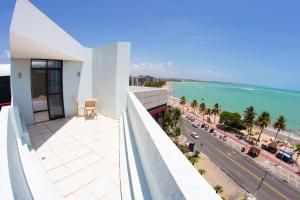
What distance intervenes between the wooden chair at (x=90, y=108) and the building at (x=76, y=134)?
39cm

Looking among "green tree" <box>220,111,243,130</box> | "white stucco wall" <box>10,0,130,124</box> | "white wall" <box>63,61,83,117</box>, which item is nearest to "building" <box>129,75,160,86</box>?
"green tree" <box>220,111,243,130</box>

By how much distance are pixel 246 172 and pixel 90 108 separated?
913 inches

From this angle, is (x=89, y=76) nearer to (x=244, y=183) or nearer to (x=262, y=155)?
(x=244, y=183)

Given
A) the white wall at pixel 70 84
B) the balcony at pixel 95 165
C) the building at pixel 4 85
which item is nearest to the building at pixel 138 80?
the building at pixel 4 85

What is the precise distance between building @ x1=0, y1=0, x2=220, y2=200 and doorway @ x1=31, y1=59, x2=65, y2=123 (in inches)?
1.4

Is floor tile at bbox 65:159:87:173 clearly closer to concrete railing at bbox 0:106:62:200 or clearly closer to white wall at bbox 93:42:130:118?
concrete railing at bbox 0:106:62:200

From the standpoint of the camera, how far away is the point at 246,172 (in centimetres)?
2012

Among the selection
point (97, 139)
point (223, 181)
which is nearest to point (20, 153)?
point (97, 139)

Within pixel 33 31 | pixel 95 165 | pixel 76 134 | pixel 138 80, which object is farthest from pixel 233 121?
pixel 138 80

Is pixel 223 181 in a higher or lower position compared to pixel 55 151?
lower

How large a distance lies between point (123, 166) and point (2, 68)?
8089mm

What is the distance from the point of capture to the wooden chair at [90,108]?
263 inches

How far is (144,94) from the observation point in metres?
8.51

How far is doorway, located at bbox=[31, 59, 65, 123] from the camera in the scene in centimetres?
595
